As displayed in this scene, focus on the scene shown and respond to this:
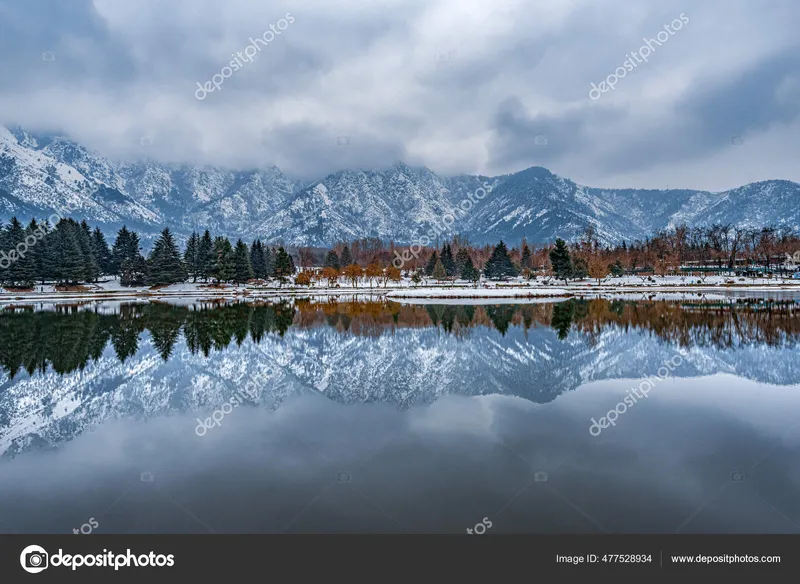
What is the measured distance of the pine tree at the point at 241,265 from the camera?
98.8m

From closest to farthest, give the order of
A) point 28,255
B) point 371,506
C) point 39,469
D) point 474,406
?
1. point 371,506
2. point 39,469
3. point 474,406
4. point 28,255

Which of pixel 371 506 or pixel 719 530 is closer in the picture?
pixel 719 530

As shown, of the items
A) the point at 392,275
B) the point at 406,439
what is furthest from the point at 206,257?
the point at 406,439

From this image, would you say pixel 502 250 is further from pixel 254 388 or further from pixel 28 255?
pixel 254 388

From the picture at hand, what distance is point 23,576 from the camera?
6027 mm

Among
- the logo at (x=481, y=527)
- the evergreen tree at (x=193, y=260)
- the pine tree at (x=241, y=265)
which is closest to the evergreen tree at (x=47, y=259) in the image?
the evergreen tree at (x=193, y=260)

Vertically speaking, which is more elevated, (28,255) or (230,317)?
(28,255)

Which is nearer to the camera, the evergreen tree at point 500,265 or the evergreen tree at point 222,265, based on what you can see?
the evergreen tree at point 222,265

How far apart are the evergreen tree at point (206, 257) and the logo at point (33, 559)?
96.4 metres

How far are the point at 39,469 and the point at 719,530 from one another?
11551mm

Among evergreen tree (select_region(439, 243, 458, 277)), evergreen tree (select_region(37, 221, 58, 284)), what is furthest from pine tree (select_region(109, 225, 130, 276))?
evergreen tree (select_region(439, 243, 458, 277))

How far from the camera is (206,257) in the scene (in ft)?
330

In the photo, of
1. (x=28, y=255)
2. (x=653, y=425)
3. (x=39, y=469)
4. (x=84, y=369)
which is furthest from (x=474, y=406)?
(x=28, y=255)

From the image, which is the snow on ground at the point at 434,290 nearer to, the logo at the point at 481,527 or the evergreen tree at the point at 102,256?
the evergreen tree at the point at 102,256
